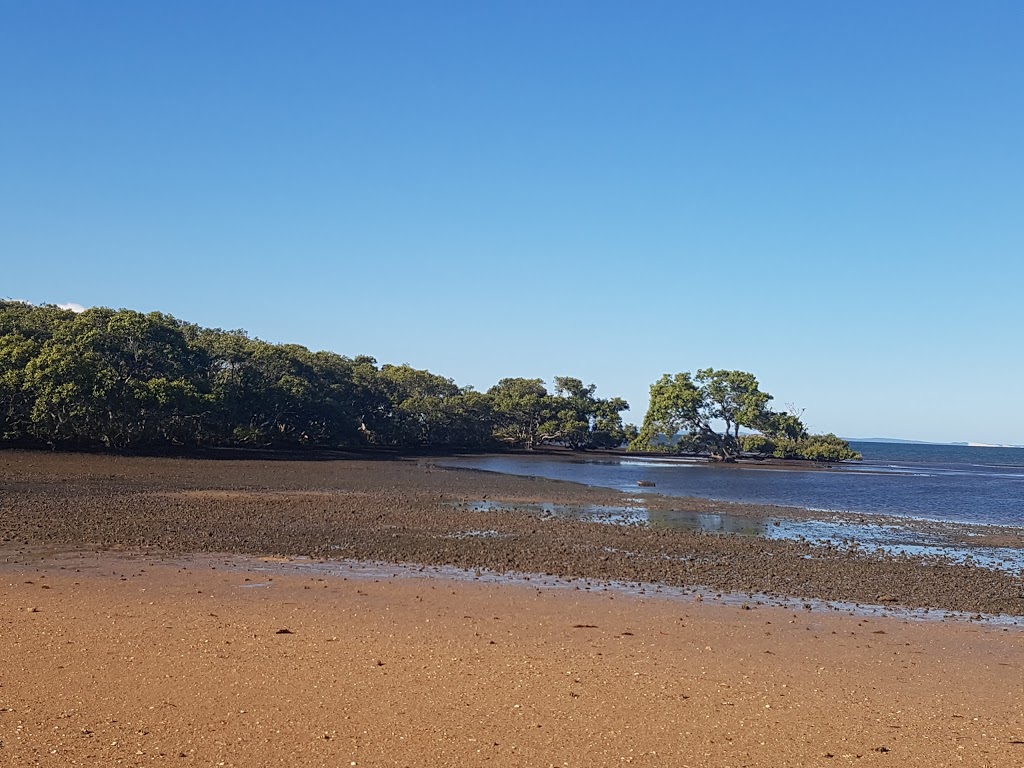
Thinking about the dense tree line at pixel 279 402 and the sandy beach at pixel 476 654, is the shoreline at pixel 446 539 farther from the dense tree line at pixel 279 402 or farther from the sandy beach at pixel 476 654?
the dense tree line at pixel 279 402

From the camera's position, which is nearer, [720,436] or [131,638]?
[131,638]

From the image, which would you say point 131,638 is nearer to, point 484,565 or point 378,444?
point 484,565

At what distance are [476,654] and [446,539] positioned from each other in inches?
504

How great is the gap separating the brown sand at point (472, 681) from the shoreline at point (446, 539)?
12.2 ft

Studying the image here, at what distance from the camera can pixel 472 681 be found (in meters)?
10.4

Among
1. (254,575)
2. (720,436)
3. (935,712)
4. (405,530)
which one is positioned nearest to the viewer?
(935,712)

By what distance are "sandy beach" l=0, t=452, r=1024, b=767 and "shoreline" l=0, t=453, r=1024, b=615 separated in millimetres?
180

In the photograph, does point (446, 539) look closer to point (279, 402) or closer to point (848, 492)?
point (848, 492)

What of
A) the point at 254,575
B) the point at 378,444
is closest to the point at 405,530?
the point at 254,575

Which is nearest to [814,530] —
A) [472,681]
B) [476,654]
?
[476,654]

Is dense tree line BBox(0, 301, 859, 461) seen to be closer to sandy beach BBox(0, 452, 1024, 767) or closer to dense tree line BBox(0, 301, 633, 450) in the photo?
dense tree line BBox(0, 301, 633, 450)

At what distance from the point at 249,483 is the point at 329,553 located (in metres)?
22.4

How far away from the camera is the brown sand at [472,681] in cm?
822

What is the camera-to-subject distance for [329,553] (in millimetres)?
21094
